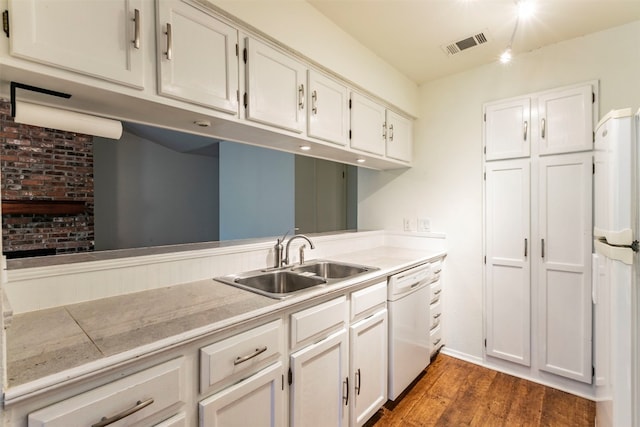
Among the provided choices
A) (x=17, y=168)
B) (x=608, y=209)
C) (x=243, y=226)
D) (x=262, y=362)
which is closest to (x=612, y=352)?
(x=608, y=209)

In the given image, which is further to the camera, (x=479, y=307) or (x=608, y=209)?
(x=479, y=307)

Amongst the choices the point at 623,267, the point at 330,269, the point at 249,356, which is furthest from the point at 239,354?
the point at 623,267

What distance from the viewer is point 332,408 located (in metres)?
1.54

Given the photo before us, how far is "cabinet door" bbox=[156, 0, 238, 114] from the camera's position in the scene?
121 cm

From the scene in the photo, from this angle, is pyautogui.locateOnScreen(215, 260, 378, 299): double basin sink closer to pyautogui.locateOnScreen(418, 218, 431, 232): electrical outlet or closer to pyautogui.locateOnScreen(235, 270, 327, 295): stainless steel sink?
pyautogui.locateOnScreen(235, 270, 327, 295): stainless steel sink

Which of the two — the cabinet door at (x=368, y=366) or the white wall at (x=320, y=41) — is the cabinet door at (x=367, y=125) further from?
the cabinet door at (x=368, y=366)

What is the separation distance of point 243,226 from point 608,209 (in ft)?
13.0

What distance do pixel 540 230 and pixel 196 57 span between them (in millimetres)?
2638

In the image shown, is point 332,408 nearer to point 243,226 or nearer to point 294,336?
point 294,336

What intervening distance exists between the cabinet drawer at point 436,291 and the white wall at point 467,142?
0.41ft

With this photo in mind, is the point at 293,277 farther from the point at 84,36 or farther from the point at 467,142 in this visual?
the point at 467,142

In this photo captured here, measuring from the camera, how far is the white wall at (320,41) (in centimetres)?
149

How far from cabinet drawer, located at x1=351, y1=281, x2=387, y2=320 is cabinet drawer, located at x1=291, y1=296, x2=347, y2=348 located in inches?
3.3

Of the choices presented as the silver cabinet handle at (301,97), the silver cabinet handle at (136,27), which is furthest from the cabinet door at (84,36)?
the silver cabinet handle at (301,97)
